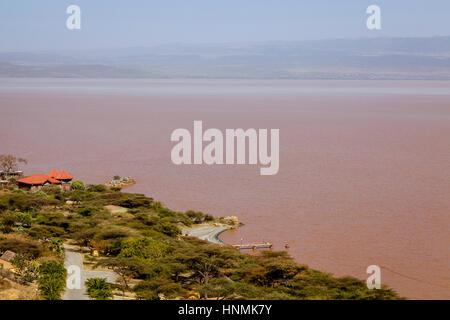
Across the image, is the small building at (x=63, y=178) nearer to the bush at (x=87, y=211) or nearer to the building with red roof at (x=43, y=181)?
the building with red roof at (x=43, y=181)

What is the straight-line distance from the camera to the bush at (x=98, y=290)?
13870 millimetres

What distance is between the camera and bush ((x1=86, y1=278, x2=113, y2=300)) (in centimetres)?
1387

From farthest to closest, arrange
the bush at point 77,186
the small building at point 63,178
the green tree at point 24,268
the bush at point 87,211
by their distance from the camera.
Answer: the small building at point 63,178 < the bush at point 77,186 < the bush at point 87,211 < the green tree at point 24,268

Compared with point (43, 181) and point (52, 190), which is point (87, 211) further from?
point (43, 181)

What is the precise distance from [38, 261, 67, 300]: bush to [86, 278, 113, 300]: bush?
565 mm

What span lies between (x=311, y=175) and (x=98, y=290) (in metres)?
22.4

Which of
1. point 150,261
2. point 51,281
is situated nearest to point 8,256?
point 150,261

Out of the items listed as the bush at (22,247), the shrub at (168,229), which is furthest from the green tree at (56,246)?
the shrub at (168,229)

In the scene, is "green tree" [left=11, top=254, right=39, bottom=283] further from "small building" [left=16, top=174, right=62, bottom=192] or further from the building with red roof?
"small building" [left=16, top=174, right=62, bottom=192]

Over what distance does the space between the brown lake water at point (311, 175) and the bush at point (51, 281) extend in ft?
28.2

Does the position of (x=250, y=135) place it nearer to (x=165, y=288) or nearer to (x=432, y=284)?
(x=432, y=284)

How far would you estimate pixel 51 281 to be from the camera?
44.8ft

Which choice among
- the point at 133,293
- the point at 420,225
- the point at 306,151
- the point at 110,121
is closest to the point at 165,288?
the point at 133,293

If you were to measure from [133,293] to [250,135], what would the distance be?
3594 cm
